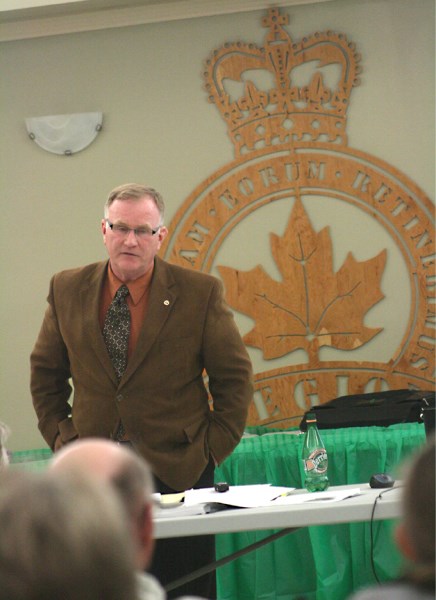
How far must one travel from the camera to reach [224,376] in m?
3.14

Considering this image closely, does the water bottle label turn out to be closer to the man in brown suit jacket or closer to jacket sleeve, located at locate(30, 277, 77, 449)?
the man in brown suit jacket

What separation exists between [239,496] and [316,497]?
219mm

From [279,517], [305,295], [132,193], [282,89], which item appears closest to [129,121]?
[282,89]

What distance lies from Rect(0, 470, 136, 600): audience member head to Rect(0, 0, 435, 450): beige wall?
475 cm

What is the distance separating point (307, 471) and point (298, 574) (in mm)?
1588

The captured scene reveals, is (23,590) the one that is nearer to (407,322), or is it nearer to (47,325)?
(47,325)

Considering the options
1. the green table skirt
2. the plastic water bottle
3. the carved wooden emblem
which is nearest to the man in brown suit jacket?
the plastic water bottle

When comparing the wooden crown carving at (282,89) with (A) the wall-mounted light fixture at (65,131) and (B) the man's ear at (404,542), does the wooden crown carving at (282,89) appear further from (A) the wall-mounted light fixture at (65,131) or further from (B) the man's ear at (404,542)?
(B) the man's ear at (404,542)

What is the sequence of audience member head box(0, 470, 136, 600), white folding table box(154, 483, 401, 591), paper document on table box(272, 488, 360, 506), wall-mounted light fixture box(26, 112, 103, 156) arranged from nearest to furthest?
audience member head box(0, 470, 136, 600), white folding table box(154, 483, 401, 591), paper document on table box(272, 488, 360, 506), wall-mounted light fixture box(26, 112, 103, 156)

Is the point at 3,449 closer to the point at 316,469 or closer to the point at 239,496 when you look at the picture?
the point at 239,496

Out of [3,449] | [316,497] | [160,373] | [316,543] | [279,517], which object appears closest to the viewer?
[3,449]

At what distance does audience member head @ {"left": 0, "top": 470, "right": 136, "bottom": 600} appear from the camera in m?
0.85

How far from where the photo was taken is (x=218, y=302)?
3.17 metres

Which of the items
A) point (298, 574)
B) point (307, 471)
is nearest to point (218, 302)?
point (307, 471)
